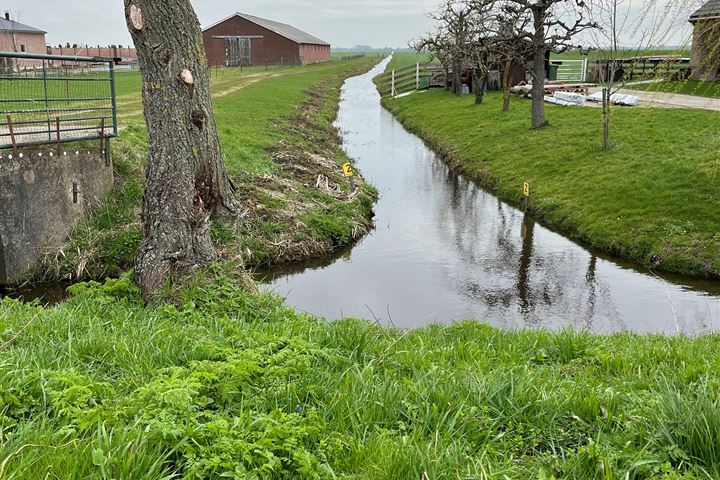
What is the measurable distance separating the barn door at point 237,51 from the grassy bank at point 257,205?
4709cm

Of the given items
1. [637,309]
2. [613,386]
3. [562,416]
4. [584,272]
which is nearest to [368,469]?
[562,416]

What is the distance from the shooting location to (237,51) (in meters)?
68.4

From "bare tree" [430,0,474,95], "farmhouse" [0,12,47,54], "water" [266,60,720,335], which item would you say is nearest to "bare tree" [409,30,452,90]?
"bare tree" [430,0,474,95]

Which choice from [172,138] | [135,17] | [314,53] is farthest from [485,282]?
[314,53]

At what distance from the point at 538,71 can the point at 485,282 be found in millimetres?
13878

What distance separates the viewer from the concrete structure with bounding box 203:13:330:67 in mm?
67500

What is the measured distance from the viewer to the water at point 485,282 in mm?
9602

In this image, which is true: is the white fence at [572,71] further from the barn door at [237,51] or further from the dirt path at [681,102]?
the barn door at [237,51]

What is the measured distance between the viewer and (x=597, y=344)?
Result: 20.1 feet

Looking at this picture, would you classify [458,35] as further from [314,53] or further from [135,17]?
[314,53]

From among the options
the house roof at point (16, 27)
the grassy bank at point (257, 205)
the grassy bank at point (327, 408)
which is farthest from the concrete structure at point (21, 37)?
the grassy bank at point (327, 408)

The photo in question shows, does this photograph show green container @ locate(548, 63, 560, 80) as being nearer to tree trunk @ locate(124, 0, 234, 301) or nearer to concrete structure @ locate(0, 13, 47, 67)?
tree trunk @ locate(124, 0, 234, 301)

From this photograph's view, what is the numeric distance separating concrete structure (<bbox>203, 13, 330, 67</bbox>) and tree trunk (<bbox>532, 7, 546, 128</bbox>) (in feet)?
161

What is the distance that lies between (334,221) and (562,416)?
10.3m
